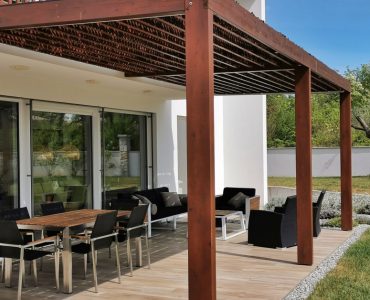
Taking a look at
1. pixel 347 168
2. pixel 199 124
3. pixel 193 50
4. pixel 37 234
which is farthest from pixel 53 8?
pixel 347 168

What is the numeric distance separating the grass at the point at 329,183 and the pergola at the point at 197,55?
1310 cm

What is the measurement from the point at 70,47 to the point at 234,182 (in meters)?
9.04

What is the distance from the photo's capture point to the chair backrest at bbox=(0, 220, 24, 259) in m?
5.62

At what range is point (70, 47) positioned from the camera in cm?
680

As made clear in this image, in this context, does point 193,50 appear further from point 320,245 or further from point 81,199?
point 81,199

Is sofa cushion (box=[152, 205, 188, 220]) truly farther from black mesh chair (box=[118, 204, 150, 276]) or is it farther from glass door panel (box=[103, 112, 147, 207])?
black mesh chair (box=[118, 204, 150, 276])

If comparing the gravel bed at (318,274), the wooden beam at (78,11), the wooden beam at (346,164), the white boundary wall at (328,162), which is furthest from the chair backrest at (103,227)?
the white boundary wall at (328,162)

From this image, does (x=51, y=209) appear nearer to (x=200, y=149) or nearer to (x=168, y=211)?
(x=168, y=211)

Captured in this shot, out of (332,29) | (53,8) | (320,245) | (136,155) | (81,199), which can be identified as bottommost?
(320,245)

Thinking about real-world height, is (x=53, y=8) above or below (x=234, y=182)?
above

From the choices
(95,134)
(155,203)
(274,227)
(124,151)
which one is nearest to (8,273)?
(274,227)

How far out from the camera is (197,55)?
14.1 ft

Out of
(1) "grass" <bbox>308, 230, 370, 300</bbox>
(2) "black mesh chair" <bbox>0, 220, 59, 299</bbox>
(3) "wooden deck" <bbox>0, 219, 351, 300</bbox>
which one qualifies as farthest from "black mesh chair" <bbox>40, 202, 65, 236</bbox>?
(1) "grass" <bbox>308, 230, 370, 300</bbox>

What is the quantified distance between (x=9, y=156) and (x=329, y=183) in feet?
65.5
